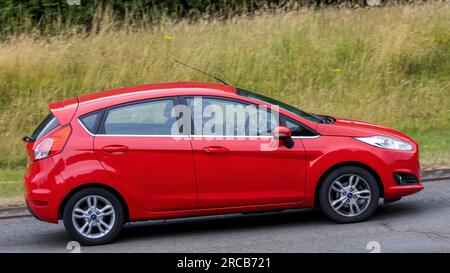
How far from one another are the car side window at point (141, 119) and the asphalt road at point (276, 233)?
3.84 ft

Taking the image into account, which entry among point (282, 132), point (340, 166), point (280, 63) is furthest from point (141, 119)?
point (280, 63)

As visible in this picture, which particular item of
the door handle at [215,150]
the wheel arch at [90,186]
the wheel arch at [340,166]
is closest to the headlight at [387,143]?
the wheel arch at [340,166]

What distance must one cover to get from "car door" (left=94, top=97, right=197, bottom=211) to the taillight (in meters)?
0.32

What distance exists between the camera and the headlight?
29.9 ft

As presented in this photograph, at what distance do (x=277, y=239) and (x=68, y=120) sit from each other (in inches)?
96.8

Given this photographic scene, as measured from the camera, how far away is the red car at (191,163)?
8.76 meters

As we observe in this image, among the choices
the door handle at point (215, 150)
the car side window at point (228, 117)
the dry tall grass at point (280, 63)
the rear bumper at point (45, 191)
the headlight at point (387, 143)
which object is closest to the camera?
the rear bumper at point (45, 191)

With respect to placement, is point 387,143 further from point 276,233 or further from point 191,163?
point 191,163

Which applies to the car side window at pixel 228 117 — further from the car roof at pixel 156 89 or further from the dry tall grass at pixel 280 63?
the dry tall grass at pixel 280 63

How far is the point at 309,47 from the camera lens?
55.4 ft

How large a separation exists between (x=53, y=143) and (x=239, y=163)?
1.90 m

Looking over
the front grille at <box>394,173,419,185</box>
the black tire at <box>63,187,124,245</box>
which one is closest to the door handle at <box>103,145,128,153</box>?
the black tire at <box>63,187,124,245</box>

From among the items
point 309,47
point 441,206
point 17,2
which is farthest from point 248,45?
point 441,206

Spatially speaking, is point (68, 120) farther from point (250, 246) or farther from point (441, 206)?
point (441, 206)
